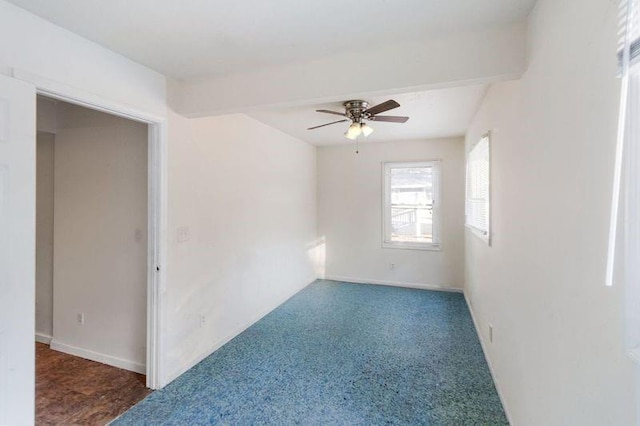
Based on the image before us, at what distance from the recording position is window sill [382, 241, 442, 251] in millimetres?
5008

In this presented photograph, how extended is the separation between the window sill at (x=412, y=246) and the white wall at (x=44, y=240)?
14.5ft

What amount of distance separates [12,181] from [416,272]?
4.90 metres

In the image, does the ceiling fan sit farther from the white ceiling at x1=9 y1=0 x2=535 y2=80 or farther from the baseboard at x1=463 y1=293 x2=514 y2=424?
the baseboard at x1=463 y1=293 x2=514 y2=424

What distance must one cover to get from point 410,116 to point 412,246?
233cm

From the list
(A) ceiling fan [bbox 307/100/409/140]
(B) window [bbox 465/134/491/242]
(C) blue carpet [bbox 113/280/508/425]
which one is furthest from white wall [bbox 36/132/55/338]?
(B) window [bbox 465/134/491/242]

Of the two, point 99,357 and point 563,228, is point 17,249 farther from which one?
point 563,228

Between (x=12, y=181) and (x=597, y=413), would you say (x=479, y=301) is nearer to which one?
(x=597, y=413)

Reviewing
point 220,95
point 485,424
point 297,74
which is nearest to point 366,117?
point 297,74

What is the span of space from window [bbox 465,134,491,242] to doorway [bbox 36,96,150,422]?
2.99 meters

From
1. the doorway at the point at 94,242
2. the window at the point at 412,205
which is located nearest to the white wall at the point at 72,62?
the doorway at the point at 94,242

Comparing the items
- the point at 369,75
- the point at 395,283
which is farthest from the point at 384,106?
the point at 395,283

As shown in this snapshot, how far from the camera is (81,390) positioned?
2381 mm

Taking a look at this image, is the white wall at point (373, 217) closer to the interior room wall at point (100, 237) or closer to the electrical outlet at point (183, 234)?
the electrical outlet at point (183, 234)

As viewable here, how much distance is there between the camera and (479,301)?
10.9 ft
